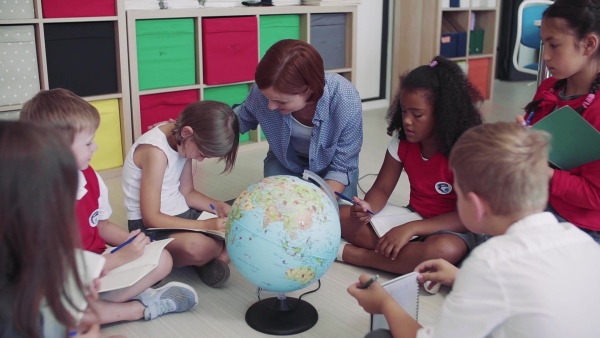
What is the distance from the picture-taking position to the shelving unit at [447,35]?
17.5 ft

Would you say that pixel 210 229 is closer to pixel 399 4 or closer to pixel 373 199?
pixel 373 199

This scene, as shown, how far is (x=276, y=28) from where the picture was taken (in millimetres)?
4277

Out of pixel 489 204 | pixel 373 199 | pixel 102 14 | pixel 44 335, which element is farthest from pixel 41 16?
pixel 489 204

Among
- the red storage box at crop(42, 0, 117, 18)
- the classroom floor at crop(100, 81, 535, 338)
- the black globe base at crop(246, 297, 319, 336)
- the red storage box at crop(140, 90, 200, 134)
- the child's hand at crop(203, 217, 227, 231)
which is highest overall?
the red storage box at crop(42, 0, 117, 18)

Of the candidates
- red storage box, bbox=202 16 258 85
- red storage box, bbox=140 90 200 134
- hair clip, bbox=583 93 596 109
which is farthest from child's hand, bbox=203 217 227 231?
red storage box, bbox=202 16 258 85

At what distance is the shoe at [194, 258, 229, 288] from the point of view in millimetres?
2344

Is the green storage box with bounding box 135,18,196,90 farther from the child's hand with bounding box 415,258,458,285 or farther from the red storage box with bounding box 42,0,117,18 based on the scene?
the child's hand with bounding box 415,258,458,285

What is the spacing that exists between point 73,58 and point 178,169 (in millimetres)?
1330

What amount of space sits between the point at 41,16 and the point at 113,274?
1.84 meters

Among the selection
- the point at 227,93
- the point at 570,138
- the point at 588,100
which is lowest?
the point at 227,93

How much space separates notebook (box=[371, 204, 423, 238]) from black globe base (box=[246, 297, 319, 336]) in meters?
0.49

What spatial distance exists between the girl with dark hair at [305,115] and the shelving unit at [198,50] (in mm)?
1053

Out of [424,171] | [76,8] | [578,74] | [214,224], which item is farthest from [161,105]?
[578,74]

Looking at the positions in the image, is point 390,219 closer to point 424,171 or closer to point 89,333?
point 424,171
